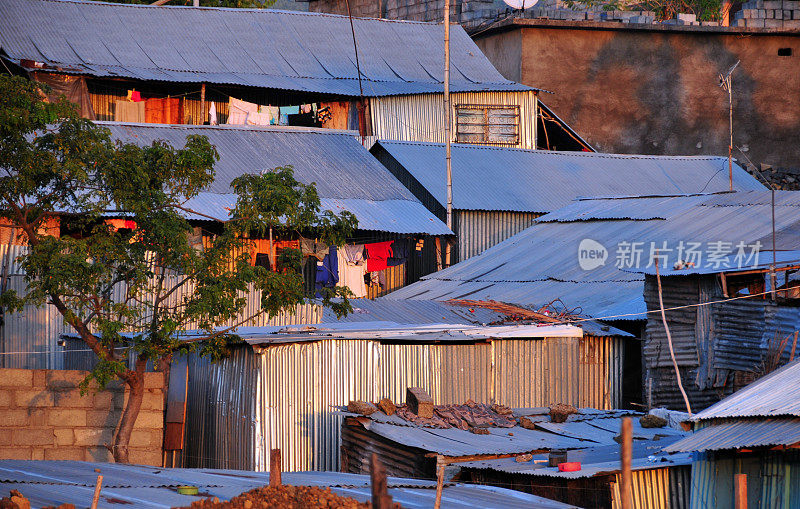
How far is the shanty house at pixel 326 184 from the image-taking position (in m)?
25.7

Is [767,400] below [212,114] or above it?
below

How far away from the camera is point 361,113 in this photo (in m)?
31.0

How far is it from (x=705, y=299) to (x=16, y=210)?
387 inches

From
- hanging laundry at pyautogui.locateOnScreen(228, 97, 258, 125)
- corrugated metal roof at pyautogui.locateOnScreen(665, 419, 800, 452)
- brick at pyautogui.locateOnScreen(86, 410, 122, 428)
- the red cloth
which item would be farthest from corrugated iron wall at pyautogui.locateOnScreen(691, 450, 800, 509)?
hanging laundry at pyautogui.locateOnScreen(228, 97, 258, 125)

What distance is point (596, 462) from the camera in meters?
13.9

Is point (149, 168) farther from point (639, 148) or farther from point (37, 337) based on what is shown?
point (639, 148)

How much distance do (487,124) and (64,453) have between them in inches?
764

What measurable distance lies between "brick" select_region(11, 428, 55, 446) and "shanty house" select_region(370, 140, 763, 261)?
47.4ft

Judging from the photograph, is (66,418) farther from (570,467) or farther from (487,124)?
(487,124)

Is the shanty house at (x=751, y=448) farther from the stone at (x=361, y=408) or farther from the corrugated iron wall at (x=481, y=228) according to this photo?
the corrugated iron wall at (x=481, y=228)

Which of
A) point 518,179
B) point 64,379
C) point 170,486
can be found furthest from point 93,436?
point 518,179

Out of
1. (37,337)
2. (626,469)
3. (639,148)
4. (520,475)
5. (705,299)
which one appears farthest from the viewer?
(639,148)

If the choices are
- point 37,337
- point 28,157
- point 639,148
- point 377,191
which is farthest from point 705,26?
point 28,157

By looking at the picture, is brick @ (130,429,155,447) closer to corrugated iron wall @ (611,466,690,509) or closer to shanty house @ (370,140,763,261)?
corrugated iron wall @ (611,466,690,509)
